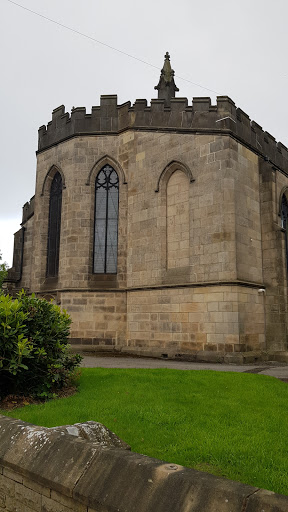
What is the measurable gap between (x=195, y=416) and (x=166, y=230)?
9864 mm

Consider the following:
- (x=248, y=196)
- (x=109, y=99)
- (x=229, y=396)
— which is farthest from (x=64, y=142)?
(x=229, y=396)

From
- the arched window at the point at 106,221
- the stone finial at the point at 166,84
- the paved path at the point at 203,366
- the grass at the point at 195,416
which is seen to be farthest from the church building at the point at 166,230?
the grass at the point at 195,416

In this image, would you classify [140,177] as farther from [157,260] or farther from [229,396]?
[229,396]

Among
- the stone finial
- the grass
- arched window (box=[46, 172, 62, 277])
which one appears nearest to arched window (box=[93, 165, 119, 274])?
arched window (box=[46, 172, 62, 277])

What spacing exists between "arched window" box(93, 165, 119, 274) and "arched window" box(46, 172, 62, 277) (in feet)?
6.01

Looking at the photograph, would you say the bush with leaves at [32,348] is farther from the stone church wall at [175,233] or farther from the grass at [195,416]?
the stone church wall at [175,233]

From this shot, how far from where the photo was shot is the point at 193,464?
3.67 meters

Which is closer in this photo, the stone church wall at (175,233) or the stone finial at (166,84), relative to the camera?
the stone church wall at (175,233)

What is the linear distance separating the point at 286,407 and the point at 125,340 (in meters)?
9.41

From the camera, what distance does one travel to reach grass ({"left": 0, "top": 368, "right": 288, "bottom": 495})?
373 cm

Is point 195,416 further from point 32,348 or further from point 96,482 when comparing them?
point 96,482

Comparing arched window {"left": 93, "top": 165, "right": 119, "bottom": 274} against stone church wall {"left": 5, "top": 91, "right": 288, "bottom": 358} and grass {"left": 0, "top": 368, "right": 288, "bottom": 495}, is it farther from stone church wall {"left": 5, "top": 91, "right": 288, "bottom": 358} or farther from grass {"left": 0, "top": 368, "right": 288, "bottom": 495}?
grass {"left": 0, "top": 368, "right": 288, "bottom": 495}

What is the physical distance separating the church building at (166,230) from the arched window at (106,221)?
40mm

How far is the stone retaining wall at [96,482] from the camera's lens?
75.2 inches
